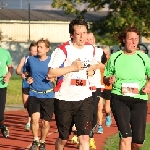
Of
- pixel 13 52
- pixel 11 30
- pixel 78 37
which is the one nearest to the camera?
pixel 78 37

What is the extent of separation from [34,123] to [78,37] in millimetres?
3972

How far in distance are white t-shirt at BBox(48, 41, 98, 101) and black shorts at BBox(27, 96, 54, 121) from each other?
3.50m

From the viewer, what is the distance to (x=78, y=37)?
9523 mm

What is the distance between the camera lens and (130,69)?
9844 millimetres

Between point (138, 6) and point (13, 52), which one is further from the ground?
point (138, 6)

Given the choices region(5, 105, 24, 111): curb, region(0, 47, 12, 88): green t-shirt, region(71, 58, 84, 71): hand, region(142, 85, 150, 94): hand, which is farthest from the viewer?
region(5, 105, 24, 111): curb

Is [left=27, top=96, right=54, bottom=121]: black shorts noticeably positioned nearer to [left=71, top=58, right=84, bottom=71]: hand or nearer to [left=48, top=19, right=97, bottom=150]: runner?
[left=48, top=19, right=97, bottom=150]: runner

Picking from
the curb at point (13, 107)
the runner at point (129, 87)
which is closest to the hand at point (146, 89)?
the runner at point (129, 87)

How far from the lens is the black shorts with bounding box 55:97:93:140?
32.2ft

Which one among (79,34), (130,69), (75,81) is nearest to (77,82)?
(75,81)

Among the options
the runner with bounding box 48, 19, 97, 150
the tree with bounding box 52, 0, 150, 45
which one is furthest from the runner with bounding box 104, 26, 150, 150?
the tree with bounding box 52, 0, 150, 45

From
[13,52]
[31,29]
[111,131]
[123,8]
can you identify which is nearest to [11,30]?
[31,29]

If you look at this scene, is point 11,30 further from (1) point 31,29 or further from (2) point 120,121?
(2) point 120,121

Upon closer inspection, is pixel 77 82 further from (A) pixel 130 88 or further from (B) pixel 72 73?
(A) pixel 130 88
